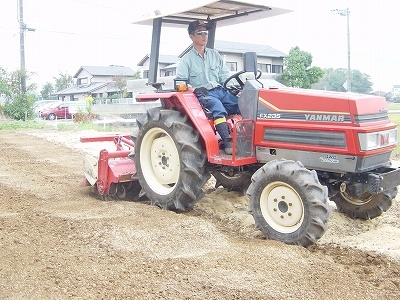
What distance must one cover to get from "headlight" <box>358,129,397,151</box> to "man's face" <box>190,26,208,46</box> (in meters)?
2.31

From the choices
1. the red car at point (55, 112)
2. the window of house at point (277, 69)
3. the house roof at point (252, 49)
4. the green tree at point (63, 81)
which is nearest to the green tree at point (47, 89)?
the green tree at point (63, 81)

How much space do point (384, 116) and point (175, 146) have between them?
220cm

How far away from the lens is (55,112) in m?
35.7

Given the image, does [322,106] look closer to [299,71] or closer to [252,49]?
[299,71]

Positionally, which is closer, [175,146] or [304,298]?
[304,298]

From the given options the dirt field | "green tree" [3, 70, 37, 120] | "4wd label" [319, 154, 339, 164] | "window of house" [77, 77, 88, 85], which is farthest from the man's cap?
"window of house" [77, 77, 88, 85]

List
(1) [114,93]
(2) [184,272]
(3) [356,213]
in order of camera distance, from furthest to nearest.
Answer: (1) [114,93]
(3) [356,213]
(2) [184,272]

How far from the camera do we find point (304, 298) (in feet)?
11.2

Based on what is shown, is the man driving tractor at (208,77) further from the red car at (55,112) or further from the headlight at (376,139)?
the red car at (55,112)

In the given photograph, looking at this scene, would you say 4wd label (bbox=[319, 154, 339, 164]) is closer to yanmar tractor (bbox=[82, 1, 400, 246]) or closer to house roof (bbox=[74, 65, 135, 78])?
yanmar tractor (bbox=[82, 1, 400, 246])

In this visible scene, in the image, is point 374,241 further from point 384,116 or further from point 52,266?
point 52,266

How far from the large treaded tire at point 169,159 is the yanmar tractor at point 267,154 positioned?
12mm

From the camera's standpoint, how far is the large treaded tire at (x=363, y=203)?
537 cm

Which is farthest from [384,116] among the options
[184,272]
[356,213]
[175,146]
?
[184,272]
